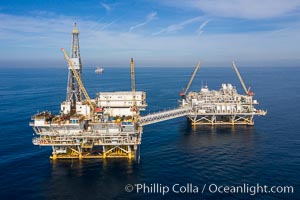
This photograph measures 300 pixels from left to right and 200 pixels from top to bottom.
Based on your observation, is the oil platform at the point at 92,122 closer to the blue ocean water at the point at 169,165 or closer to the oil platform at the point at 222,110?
the oil platform at the point at 222,110

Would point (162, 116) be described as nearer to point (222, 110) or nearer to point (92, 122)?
point (222, 110)

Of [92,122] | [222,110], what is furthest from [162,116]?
[92,122]

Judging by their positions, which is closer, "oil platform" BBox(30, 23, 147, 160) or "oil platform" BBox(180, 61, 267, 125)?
"oil platform" BBox(30, 23, 147, 160)

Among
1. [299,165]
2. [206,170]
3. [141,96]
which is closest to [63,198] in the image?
[206,170]

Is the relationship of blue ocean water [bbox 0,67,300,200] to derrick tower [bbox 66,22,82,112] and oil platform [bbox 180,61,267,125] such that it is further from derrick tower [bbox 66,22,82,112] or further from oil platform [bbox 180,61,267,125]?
derrick tower [bbox 66,22,82,112]

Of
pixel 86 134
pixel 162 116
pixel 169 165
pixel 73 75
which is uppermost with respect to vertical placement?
pixel 73 75

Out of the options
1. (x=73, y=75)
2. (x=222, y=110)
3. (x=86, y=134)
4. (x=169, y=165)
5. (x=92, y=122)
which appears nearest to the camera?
(x=169, y=165)

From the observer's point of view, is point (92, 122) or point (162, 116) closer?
point (92, 122)

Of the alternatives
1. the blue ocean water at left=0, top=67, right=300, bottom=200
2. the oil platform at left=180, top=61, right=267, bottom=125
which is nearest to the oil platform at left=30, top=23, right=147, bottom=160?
the blue ocean water at left=0, top=67, right=300, bottom=200
